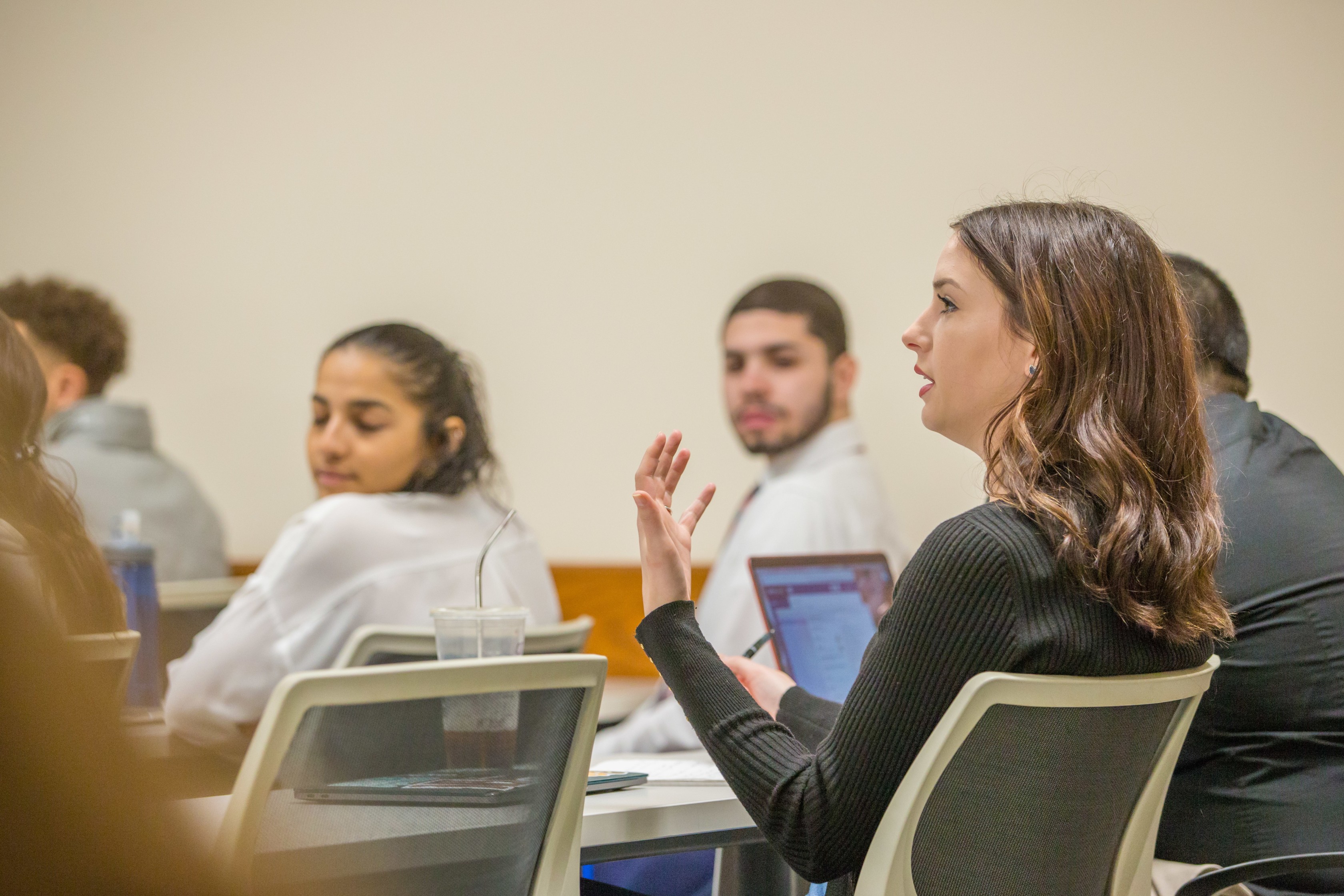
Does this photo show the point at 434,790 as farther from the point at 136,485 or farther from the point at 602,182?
the point at 602,182

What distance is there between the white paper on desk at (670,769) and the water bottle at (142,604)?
0.76 metres

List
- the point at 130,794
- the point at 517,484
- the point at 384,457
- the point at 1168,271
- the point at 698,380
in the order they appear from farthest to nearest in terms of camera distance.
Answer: the point at 517,484
the point at 698,380
the point at 384,457
the point at 1168,271
the point at 130,794

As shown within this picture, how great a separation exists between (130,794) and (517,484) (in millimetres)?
3494

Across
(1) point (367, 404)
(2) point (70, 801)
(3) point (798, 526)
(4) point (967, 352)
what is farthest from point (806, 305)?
(2) point (70, 801)

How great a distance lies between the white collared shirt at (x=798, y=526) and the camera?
2.64m

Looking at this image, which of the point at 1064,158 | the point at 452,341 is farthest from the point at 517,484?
the point at 1064,158

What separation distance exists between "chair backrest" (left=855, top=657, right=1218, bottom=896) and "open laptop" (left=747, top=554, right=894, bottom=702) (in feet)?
1.99

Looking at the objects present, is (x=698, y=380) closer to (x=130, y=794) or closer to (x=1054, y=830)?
(x=1054, y=830)

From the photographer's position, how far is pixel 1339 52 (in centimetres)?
299

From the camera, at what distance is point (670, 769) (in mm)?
1525

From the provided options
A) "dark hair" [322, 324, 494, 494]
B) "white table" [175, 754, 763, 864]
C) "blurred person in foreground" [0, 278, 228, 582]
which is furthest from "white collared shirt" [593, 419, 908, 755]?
"blurred person in foreground" [0, 278, 228, 582]

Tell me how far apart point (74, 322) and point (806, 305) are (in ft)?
6.46

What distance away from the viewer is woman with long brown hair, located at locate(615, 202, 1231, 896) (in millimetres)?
1027

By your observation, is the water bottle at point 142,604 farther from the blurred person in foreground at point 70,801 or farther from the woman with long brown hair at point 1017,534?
the blurred person in foreground at point 70,801
